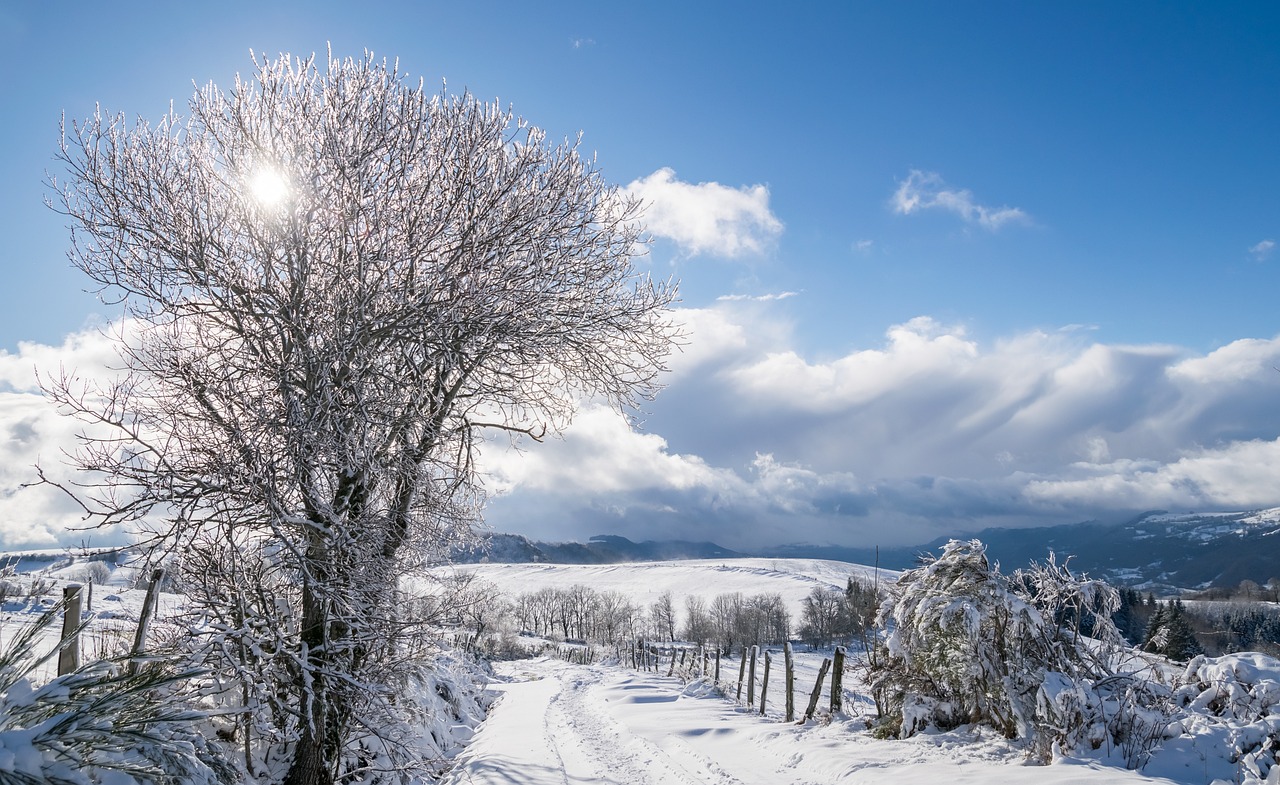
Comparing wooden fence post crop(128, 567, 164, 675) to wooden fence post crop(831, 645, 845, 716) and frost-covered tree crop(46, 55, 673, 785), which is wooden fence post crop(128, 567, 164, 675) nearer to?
frost-covered tree crop(46, 55, 673, 785)

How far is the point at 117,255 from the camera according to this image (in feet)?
20.2

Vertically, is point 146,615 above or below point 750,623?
above

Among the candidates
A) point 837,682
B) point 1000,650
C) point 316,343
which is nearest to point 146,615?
point 316,343

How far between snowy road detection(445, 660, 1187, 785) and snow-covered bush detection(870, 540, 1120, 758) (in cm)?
59

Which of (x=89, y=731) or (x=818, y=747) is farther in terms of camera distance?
(x=818, y=747)

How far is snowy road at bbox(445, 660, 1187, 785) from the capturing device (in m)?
7.74

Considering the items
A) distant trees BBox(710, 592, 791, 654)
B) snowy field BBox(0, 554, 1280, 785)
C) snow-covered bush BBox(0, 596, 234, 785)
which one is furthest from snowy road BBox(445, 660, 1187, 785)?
distant trees BBox(710, 592, 791, 654)

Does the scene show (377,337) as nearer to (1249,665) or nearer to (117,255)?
(117,255)

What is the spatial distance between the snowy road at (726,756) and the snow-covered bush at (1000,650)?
59cm

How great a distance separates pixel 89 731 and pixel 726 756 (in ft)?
27.6

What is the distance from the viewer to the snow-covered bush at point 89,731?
3.56 m

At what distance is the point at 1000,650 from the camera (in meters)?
9.38

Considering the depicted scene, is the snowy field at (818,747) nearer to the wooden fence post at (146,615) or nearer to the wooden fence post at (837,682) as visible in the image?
the wooden fence post at (146,615)

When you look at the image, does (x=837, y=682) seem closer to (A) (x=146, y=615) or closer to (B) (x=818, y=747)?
(B) (x=818, y=747)
